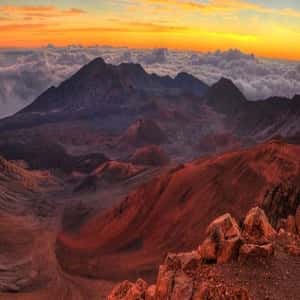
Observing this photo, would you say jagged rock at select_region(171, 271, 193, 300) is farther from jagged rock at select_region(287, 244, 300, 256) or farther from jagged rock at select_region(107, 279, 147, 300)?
jagged rock at select_region(287, 244, 300, 256)

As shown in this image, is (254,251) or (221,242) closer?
(254,251)

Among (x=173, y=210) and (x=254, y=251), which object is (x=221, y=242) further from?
(x=173, y=210)

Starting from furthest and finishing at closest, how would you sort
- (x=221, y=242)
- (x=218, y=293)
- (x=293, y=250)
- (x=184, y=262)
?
(x=293, y=250), (x=221, y=242), (x=184, y=262), (x=218, y=293)

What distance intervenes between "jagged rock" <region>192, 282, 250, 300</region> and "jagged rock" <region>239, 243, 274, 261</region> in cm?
375

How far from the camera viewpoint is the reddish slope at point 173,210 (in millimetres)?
81062

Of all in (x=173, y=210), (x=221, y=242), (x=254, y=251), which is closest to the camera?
(x=254, y=251)

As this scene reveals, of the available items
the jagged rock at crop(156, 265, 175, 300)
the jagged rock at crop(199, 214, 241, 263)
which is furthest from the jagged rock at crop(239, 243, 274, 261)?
the jagged rock at crop(156, 265, 175, 300)

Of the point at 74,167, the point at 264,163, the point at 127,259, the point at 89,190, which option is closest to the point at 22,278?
the point at 127,259

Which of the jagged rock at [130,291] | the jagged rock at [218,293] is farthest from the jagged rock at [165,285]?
the jagged rock at [130,291]

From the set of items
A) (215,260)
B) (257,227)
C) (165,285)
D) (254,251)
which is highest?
(254,251)

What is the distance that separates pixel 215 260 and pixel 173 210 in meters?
64.1

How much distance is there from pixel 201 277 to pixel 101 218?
8108 cm

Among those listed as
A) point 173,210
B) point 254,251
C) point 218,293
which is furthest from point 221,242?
point 173,210

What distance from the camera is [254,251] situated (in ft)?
94.2
